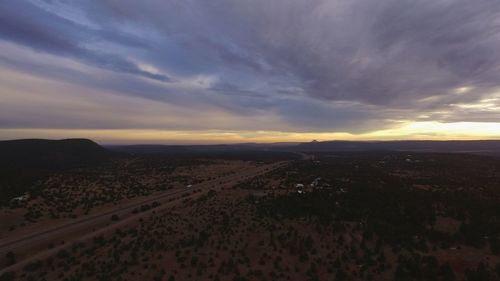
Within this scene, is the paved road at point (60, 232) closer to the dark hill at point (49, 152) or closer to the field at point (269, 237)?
the field at point (269, 237)

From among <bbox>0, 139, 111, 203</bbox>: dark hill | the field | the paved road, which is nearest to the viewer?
the field

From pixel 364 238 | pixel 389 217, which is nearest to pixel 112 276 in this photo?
pixel 364 238

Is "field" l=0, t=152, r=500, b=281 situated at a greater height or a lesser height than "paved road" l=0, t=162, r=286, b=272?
greater

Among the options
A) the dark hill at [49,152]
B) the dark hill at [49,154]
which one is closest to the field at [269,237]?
the dark hill at [49,154]

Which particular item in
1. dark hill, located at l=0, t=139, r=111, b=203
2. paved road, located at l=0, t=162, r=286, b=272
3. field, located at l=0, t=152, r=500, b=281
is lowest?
paved road, located at l=0, t=162, r=286, b=272

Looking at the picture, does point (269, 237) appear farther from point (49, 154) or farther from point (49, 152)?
point (49, 152)

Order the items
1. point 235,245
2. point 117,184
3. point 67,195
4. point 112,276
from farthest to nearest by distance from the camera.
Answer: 1. point 117,184
2. point 67,195
3. point 235,245
4. point 112,276

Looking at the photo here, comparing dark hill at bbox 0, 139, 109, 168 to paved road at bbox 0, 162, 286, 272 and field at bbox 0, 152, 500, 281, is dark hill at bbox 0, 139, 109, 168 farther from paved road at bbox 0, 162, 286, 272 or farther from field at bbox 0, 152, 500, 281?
paved road at bbox 0, 162, 286, 272

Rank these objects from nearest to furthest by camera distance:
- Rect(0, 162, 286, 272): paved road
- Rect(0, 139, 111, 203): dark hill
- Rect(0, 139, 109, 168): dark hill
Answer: Rect(0, 162, 286, 272): paved road
Rect(0, 139, 111, 203): dark hill
Rect(0, 139, 109, 168): dark hill

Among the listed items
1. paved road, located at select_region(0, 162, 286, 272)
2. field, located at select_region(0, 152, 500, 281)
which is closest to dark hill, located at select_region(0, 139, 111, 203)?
paved road, located at select_region(0, 162, 286, 272)

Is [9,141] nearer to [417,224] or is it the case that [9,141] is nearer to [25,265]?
[25,265]

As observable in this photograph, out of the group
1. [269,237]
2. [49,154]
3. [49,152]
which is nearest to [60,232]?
[269,237]
